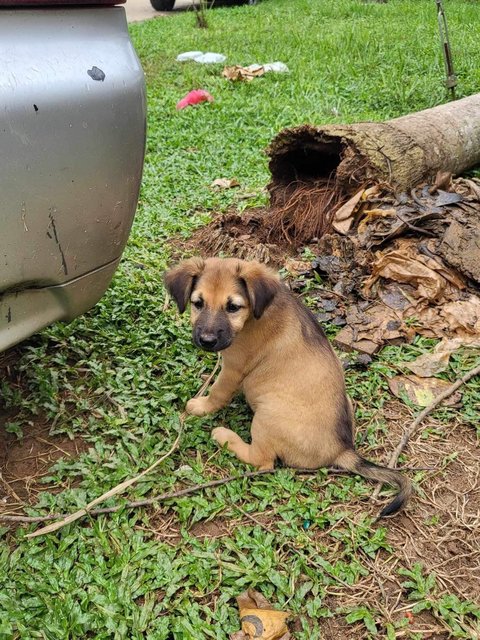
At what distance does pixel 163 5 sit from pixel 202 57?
11.7 m

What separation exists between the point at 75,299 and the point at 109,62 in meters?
0.98

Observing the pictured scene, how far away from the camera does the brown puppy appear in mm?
3078

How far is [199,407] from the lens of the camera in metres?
3.55

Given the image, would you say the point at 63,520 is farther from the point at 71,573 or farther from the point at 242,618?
the point at 242,618

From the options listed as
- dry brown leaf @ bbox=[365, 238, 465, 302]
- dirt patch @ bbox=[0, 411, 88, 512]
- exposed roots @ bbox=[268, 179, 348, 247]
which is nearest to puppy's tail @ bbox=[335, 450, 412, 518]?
dirt patch @ bbox=[0, 411, 88, 512]

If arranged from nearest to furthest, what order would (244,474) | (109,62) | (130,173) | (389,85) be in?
(109,62) < (130,173) < (244,474) < (389,85)

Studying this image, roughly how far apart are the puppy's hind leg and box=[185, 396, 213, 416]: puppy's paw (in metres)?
0.17

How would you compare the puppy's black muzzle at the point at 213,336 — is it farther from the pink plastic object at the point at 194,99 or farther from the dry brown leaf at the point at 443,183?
the pink plastic object at the point at 194,99

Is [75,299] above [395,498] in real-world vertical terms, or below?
above

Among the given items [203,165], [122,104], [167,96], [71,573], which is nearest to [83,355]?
[71,573]

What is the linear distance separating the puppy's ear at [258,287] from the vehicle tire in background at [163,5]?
21465mm

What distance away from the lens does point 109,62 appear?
236 centimetres

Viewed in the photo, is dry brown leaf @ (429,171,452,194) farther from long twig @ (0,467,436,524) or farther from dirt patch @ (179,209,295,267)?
long twig @ (0,467,436,524)

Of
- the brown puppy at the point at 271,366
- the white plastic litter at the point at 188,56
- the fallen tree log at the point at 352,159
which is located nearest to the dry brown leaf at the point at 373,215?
the fallen tree log at the point at 352,159
